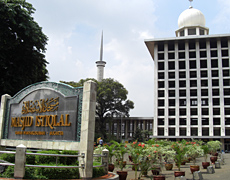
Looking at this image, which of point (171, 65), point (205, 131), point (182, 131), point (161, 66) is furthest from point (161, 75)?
point (205, 131)

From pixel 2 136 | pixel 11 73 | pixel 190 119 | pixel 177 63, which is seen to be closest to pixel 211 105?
pixel 190 119

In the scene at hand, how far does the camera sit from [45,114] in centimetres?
1374

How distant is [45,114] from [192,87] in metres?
48.5

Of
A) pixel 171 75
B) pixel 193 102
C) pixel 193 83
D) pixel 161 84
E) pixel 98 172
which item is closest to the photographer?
pixel 98 172

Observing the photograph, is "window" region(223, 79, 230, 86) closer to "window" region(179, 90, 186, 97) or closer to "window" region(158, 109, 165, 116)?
"window" region(179, 90, 186, 97)

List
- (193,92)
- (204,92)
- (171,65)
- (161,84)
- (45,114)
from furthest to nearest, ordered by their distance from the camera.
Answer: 1. (171,65)
2. (161,84)
3. (193,92)
4. (204,92)
5. (45,114)

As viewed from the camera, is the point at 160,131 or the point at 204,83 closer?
the point at 160,131

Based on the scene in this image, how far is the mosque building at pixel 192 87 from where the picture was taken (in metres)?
55.0

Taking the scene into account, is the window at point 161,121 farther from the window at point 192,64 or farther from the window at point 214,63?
the window at point 214,63

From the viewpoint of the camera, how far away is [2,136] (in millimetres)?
16453

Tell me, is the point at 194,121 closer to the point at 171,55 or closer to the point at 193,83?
the point at 193,83

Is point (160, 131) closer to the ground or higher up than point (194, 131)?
closer to the ground

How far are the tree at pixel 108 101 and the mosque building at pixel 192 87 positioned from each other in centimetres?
796

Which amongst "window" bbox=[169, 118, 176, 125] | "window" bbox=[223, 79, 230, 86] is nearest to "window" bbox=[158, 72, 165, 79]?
"window" bbox=[169, 118, 176, 125]
